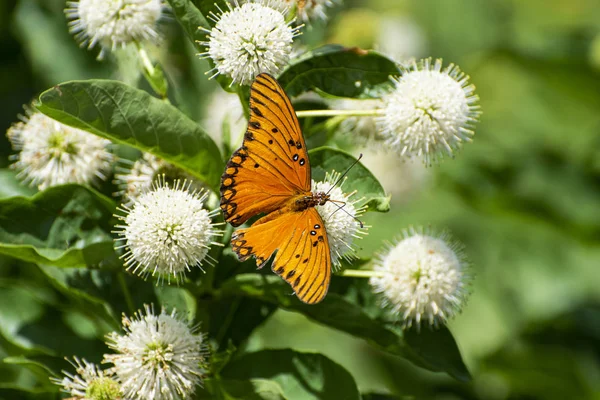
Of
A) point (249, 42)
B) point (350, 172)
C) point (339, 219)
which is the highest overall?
point (249, 42)

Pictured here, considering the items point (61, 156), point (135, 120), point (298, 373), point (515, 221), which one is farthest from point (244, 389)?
point (515, 221)

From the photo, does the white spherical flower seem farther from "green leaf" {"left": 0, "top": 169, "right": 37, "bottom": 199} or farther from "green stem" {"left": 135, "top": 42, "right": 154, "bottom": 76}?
"green leaf" {"left": 0, "top": 169, "right": 37, "bottom": 199}

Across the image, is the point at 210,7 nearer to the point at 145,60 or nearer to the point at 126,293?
the point at 145,60

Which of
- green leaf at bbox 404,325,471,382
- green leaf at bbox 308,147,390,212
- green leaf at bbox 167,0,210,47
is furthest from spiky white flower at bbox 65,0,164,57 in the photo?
green leaf at bbox 404,325,471,382

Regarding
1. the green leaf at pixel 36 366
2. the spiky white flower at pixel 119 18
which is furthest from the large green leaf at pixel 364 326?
the spiky white flower at pixel 119 18

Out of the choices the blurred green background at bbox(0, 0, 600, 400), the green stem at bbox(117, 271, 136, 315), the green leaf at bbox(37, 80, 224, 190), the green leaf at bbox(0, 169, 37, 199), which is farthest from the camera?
the blurred green background at bbox(0, 0, 600, 400)

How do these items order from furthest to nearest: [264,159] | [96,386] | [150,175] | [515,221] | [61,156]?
1. [515,221]
2. [61,156]
3. [150,175]
4. [264,159]
5. [96,386]
